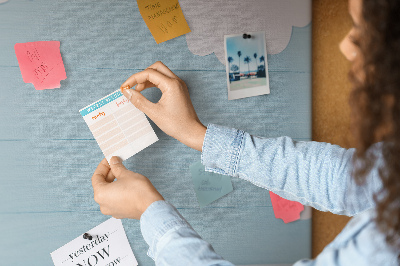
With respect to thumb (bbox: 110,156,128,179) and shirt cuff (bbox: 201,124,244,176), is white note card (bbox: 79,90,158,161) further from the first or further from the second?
shirt cuff (bbox: 201,124,244,176)

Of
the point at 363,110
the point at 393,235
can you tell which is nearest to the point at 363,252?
the point at 393,235

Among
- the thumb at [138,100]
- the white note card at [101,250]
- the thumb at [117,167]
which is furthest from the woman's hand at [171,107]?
the white note card at [101,250]

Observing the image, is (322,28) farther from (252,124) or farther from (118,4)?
(118,4)

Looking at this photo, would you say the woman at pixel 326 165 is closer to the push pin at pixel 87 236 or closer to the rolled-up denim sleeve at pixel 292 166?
the rolled-up denim sleeve at pixel 292 166

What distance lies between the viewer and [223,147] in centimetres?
69

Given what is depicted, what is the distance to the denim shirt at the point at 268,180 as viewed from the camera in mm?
520

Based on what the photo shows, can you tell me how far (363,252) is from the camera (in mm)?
432

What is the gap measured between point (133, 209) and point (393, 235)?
0.42 meters

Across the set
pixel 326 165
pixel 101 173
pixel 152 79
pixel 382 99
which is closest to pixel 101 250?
pixel 101 173

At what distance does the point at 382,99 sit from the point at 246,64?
0.47 meters

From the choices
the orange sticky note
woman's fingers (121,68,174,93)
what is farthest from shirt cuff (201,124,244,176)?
the orange sticky note

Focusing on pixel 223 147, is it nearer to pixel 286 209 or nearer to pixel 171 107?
pixel 171 107

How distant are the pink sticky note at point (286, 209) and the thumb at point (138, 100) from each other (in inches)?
16.9

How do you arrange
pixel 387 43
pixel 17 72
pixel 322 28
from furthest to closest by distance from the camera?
pixel 322 28
pixel 17 72
pixel 387 43
